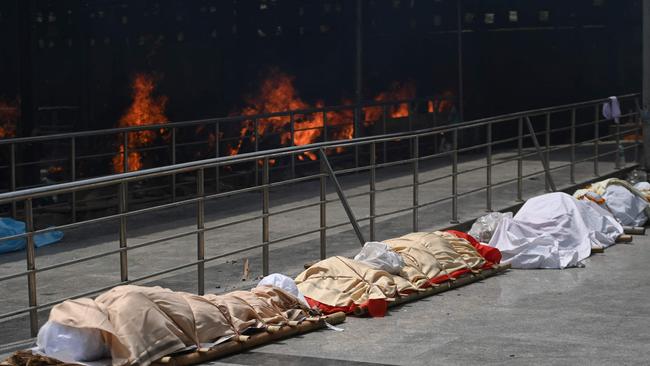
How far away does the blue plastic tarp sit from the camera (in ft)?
39.3

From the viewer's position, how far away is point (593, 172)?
55.0 ft

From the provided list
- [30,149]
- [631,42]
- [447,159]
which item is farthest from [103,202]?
[631,42]

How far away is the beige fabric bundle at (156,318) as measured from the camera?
7.45 metres

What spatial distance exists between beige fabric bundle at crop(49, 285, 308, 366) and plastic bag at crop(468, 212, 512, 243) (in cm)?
405

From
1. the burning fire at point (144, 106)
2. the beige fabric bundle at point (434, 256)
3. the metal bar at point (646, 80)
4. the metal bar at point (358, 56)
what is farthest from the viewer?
the burning fire at point (144, 106)

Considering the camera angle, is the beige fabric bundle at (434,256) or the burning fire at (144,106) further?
the burning fire at (144,106)

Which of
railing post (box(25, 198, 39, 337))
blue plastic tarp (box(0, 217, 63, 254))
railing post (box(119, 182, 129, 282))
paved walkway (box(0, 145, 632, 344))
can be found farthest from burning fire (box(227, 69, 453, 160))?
railing post (box(25, 198, 39, 337))

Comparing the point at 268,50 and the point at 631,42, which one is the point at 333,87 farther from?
the point at 631,42

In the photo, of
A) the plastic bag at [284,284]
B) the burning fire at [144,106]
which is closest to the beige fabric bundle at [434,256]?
the plastic bag at [284,284]

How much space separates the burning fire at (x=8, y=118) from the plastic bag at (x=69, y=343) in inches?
377

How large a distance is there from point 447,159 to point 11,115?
20.7 ft

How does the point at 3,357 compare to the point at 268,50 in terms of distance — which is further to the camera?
the point at 268,50

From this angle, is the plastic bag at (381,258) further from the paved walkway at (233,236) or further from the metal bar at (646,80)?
the metal bar at (646,80)

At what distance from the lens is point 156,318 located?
7.68m
